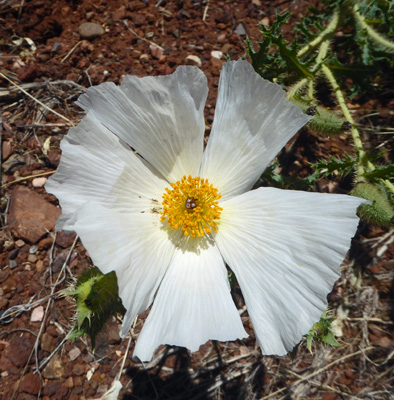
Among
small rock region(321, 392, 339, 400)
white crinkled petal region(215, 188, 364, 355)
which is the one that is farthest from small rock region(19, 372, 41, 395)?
small rock region(321, 392, 339, 400)

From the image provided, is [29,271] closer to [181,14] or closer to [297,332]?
[297,332]

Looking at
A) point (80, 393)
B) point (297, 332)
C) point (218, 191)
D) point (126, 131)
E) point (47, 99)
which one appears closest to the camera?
point (297, 332)

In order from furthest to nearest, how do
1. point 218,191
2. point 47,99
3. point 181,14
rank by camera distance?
point 181,14 < point 47,99 < point 218,191

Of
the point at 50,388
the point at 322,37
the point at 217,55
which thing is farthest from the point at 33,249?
the point at 322,37

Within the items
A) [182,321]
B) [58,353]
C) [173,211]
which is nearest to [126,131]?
[173,211]

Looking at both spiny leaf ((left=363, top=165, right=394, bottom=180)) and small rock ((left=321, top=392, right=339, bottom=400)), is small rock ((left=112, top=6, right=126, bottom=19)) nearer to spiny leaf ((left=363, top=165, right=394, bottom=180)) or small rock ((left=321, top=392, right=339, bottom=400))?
spiny leaf ((left=363, top=165, right=394, bottom=180))

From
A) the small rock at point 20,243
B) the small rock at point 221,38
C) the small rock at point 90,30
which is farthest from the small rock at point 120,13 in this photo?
the small rock at point 20,243

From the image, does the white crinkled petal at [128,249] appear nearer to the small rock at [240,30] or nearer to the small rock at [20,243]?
the small rock at [20,243]
